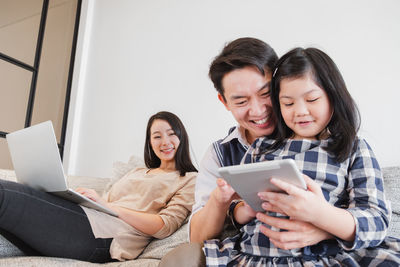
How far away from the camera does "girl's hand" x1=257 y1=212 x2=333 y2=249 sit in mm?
803

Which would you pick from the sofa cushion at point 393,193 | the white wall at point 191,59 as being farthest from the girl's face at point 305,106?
the white wall at point 191,59

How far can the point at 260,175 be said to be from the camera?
746 millimetres

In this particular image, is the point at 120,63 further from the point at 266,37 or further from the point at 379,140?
the point at 379,140

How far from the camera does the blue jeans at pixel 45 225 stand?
1213 mm

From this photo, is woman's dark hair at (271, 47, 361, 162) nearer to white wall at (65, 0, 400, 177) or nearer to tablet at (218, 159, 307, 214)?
tablet at (218, 159, 307, 214)

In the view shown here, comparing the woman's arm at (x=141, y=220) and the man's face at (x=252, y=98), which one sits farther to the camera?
the woman's arm at (x=141, y=220)

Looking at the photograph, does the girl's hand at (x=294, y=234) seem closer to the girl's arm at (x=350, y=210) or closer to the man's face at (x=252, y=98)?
the girl's arm at (x=350, y=210)

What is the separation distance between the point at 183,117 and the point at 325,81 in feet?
5.07

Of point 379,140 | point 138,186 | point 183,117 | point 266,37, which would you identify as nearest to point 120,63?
point 183,117

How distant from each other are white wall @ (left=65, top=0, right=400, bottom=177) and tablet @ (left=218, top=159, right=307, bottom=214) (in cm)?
128

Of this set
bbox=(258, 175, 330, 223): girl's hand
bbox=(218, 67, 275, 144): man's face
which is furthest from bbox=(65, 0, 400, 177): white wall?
bbox=(258, 175, 330, 223): girl's hand

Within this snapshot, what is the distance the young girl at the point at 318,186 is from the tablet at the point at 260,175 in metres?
0.02

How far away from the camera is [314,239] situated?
816 millimetres

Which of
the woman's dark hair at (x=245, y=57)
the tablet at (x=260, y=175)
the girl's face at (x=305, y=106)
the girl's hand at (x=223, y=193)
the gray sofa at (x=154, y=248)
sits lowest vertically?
the gray sofa at (x=154, y=248)
